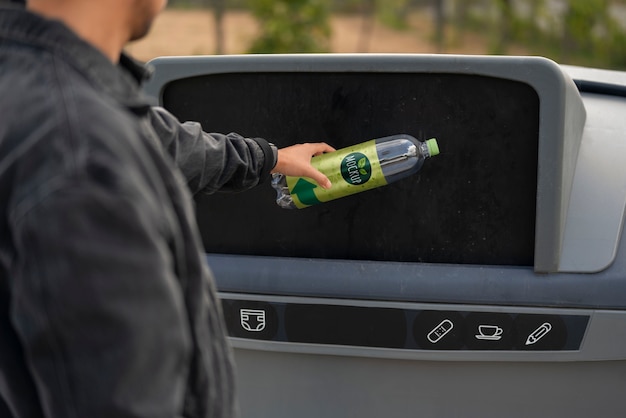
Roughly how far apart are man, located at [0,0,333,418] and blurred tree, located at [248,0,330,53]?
9.66m

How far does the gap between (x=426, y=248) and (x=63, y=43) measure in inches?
51.2

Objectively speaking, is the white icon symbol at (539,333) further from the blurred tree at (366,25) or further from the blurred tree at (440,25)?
the blurred tree at (440,25)

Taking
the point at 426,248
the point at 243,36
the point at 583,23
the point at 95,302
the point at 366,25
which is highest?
the point at 95,302

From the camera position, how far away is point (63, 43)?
1295mm

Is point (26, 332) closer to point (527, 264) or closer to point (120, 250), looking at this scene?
point (120, 250)

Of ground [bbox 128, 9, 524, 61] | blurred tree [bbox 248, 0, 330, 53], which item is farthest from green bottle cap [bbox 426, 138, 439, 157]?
ground [bbox 128, 9, 524, 61]

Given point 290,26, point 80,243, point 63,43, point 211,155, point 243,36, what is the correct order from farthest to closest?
point 243,36
point 290,26
point 211,155
point 63,43
point 80,243

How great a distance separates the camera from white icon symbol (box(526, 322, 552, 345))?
2.29 meters

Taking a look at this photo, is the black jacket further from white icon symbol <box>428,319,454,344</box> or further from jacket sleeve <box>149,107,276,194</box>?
white icon symbol <box>428,319,454,344</box>

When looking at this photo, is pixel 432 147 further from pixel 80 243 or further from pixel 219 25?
pixel 219 25

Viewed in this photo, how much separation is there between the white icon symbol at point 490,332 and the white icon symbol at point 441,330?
0.07 meters

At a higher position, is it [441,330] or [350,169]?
[350,169]

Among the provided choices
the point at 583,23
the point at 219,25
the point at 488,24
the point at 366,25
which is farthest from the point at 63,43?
the point at 488,24

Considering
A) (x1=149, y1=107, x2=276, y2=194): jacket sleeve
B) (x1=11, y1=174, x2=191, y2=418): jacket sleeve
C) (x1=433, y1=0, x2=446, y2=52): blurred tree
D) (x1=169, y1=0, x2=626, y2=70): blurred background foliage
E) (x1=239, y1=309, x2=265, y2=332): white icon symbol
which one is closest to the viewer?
(x1=11, y1=174, x2=191, y2=418): jacket sleeve
